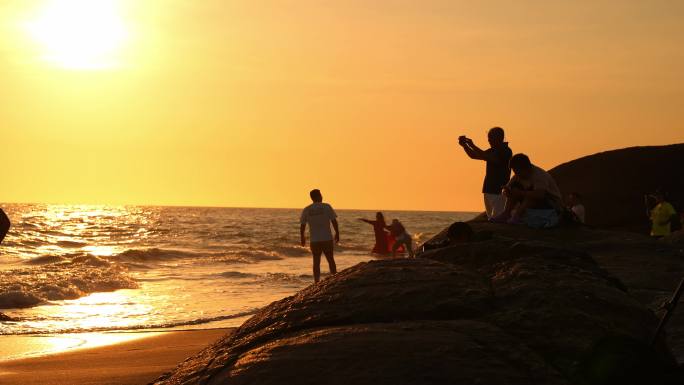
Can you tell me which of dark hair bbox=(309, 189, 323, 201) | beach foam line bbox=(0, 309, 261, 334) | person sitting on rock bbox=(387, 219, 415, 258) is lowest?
beach foam line bbox=(0, 309, 261, 334)

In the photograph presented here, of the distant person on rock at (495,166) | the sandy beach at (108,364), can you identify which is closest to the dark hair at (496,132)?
the distant person on rock at (495,166)

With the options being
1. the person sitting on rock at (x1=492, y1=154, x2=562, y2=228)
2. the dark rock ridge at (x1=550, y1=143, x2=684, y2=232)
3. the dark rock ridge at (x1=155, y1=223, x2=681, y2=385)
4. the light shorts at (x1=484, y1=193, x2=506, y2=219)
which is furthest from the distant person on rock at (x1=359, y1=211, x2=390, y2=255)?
the dark rock ridge at (x1=155, y1=223, x2=681, y2=385)

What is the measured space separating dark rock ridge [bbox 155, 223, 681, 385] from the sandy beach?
11.2 feet

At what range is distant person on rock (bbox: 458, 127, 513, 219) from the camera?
10156mm

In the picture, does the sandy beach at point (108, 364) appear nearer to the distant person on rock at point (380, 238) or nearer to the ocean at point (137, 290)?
the ocean at point (137, 290)

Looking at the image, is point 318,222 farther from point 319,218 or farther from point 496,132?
point 496,132

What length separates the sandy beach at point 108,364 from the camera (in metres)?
7.10

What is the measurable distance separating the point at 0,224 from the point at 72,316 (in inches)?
221

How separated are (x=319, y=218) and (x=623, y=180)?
12.1 m

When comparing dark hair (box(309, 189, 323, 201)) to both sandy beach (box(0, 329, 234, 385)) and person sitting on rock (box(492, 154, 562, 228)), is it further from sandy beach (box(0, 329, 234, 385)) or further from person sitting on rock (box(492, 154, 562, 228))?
person sitting on rock (box(492, 154, 562, 228))

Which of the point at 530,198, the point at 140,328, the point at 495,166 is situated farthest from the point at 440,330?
the point at 140,328

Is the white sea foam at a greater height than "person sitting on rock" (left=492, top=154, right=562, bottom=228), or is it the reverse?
"person sitting on rock" (left=492, top=154, right=562, bottom=228)

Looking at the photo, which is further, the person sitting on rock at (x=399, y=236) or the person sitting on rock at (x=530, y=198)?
the person sitting on rock at (x=399, y=236)

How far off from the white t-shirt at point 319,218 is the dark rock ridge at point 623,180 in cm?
991
